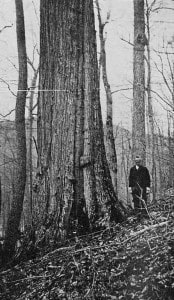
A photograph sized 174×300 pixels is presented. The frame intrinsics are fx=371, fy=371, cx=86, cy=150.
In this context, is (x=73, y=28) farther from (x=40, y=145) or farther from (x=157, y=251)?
(x=157, y=251)

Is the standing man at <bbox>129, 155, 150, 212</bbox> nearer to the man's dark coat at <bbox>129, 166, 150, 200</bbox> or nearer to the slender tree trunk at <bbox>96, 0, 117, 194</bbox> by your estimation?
the man's dark coat at <bbox>129, 166, 150, 200</bbox>

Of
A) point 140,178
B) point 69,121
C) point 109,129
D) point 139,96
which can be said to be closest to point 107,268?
point 69,121

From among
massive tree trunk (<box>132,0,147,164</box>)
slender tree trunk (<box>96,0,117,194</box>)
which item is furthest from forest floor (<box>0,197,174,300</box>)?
slender tree trunk (<box>96,0,117,194</box>)

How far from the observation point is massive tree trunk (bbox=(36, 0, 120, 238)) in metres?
4.41

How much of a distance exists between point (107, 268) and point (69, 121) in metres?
1.99

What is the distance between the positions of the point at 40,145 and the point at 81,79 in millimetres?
986

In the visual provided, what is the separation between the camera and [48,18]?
485cm

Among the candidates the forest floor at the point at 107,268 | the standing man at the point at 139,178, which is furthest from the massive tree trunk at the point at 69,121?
the standing man at the point at 139,178

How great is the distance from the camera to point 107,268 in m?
3.15

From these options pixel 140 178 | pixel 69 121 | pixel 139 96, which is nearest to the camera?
pixel 69 121

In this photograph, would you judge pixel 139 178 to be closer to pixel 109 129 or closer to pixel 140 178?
pixel 140 178

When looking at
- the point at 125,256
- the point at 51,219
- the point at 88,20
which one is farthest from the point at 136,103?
the point at 125,256

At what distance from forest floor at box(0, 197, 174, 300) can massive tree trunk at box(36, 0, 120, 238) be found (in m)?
0.46

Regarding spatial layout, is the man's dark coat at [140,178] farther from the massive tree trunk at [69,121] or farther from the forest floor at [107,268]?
the forest floor at [107,268]
